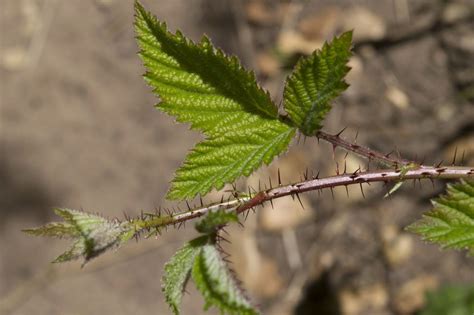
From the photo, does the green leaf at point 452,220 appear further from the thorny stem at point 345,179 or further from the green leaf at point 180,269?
the green leaf at point 180,269

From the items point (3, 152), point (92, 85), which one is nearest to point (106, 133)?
point (92, 85)

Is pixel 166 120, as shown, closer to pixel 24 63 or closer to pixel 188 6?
pixel 188 6

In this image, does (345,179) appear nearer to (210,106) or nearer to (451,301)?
(210,106)

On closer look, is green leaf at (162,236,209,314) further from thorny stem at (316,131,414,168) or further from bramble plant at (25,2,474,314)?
thorny stem at (316,131,414,168)

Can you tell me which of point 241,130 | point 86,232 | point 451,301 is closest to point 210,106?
point 241,130

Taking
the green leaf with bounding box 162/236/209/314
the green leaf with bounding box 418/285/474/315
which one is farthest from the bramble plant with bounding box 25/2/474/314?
the green leaf with bounding box 418/285/474/315

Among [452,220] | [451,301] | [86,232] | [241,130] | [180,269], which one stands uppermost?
[241,130]
